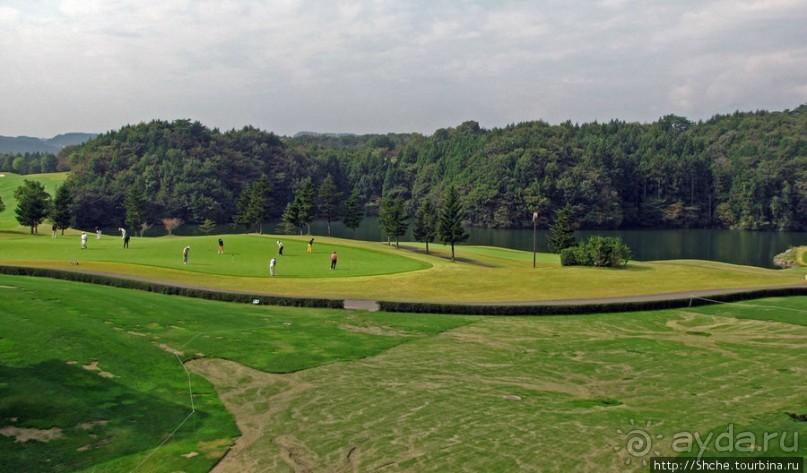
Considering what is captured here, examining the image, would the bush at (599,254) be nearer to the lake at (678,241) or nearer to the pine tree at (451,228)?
the pine tree at (451,228)

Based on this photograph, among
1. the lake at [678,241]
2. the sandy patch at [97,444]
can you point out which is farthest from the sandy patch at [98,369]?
A: the lake at [678,241]

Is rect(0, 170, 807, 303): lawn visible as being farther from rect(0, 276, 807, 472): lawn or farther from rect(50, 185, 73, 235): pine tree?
rect(50, 185, 73, 235): pine tree

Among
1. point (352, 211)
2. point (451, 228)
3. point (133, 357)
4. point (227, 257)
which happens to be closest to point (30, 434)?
point (133, 357)

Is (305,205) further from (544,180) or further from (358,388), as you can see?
(544,180)

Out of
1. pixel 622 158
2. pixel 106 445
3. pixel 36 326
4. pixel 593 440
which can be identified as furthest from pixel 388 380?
pixel 622 158

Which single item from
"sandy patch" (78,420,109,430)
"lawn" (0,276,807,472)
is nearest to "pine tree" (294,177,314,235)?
"lawn" (0,276,807,472)

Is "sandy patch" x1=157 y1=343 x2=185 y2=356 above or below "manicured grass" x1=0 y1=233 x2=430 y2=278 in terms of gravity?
below
